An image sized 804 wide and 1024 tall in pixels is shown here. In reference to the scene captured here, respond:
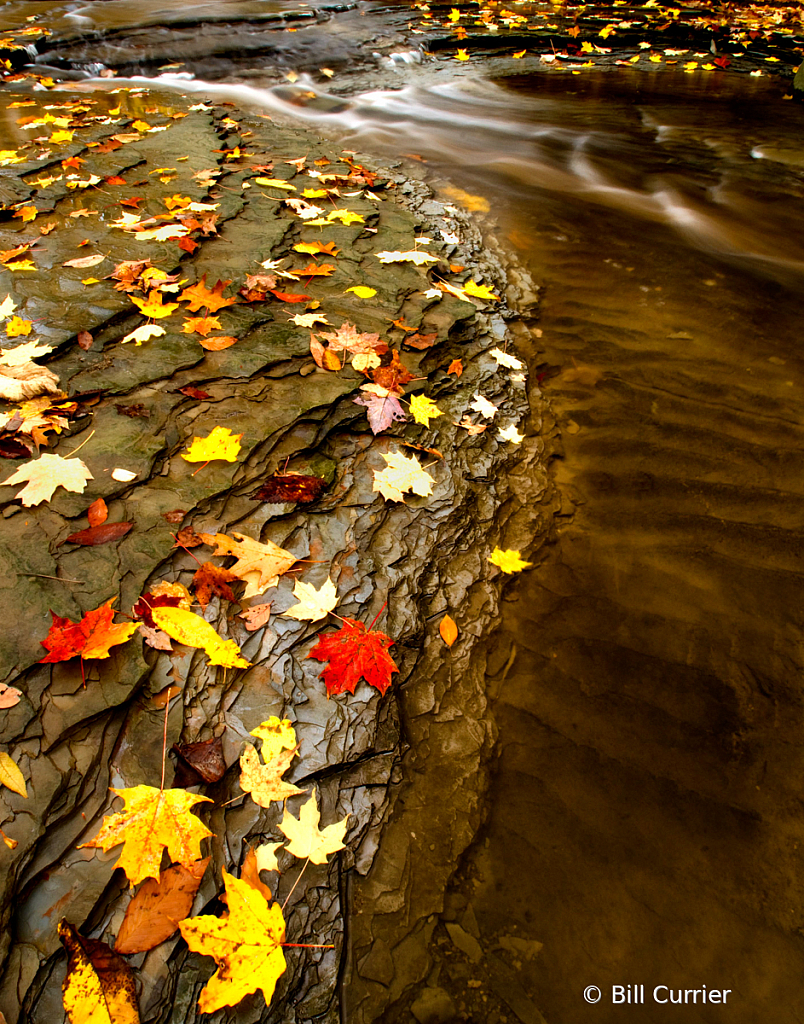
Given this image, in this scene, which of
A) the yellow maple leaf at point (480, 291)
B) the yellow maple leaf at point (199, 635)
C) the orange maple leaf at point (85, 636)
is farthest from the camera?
the yellow maple leaf at point (480, 291)

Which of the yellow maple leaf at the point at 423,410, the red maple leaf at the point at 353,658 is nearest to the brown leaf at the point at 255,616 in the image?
the red maple leaf at the point at 353,658

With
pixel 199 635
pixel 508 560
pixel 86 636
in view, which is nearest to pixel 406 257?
pixel 508 560

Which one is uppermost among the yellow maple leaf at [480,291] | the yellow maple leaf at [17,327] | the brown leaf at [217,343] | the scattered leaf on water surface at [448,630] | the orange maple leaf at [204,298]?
A: the orange maple leaf at [204,298]

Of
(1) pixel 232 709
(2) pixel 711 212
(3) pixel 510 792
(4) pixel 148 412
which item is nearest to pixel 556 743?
(3) pixel 510 792

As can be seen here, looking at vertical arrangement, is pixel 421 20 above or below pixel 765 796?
above

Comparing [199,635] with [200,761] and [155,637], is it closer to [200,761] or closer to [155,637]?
[155,637]

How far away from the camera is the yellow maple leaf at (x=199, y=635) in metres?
1.58

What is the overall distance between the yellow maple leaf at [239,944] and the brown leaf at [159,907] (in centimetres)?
3

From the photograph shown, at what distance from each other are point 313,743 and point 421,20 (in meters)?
11.9

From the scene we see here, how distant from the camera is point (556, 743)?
5.29 ft

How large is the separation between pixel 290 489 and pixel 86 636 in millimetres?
776

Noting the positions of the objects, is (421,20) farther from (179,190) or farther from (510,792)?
(510,792)

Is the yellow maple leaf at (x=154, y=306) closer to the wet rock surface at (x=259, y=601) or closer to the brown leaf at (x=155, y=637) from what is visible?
the wet rock surface at (x=259, y=601)

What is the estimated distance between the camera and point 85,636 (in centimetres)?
150
